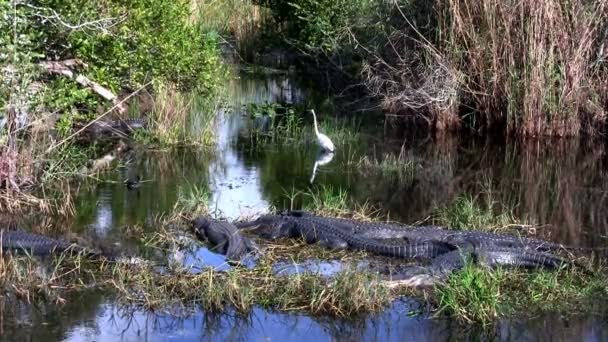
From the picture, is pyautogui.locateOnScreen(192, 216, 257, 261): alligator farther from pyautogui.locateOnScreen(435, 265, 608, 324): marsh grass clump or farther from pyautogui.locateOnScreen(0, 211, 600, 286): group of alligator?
pyautogui.locateOnScreen(435, 265, 608, 324): marsh grass clump

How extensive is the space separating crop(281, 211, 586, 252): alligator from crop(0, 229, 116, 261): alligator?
6.95 feet

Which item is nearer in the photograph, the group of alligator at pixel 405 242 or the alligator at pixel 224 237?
the group of alligator at pixel 405 242

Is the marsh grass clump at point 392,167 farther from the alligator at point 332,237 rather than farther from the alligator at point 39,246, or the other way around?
the alligator at point 39,246

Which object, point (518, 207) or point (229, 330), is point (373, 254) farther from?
point (518, 207)

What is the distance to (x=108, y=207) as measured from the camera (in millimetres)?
9188

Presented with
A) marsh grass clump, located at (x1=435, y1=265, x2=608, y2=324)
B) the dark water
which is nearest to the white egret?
the dark water

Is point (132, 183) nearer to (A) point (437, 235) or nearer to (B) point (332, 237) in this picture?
(B) point (332, 237)

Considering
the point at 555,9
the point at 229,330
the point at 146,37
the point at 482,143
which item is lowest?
the point at 229,330

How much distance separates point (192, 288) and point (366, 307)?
1.27 m

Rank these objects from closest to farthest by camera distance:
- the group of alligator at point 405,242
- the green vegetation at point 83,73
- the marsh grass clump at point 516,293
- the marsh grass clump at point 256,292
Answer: the marsh grass clump at point 516,293
the marsh grass clump at point 256,292
the group of alligator at point 405,242
the green vegetation at point 83,73

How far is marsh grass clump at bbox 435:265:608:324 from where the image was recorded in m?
6.21

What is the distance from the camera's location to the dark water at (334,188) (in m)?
6.06

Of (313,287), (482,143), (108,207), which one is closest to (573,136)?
(482,143)

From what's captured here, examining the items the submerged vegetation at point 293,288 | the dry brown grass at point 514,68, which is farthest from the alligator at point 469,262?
the dry brown grass at point 514,68
